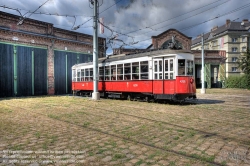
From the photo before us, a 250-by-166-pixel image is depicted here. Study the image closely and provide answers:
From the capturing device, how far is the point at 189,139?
4785mm

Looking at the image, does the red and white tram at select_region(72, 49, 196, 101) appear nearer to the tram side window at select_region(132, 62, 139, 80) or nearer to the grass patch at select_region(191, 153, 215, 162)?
the tram side window at select_region(132, 62, 139, 80)

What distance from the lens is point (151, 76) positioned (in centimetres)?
1206

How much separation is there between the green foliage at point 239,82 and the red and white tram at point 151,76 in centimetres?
2421

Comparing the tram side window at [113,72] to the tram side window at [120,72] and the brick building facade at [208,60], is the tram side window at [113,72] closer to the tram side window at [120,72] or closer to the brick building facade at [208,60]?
the tram side window at [120,72]

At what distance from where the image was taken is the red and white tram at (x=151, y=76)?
1118cm

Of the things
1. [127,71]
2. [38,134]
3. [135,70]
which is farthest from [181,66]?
[38,134]

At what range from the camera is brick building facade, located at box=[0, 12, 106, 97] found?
17109 mm

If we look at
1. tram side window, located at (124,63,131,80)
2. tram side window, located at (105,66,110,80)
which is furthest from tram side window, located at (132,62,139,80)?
tram side window, located at (105,66,110,80)

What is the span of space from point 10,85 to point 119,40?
1020 cm

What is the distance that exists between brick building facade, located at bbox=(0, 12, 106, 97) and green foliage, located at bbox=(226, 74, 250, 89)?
2425 centimetres

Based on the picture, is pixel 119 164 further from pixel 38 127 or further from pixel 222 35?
pixel 222 35

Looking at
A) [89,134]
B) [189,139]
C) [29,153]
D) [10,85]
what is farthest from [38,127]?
[10,85]

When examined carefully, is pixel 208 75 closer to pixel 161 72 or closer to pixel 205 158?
pixel 161 72

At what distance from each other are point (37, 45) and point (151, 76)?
12953 mm
